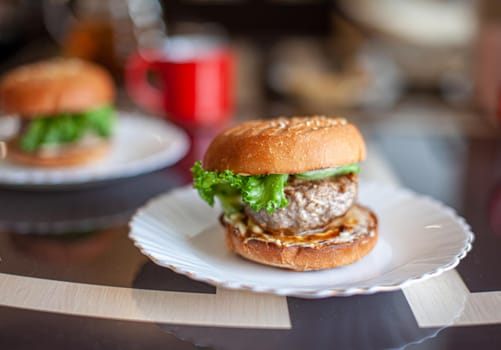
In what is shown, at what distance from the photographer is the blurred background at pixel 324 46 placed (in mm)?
2605

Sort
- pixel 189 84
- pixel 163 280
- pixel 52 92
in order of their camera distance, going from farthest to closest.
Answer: pixel 189 84
pixel 52 92
pixel 163 280

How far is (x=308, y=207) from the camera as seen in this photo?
1194mm

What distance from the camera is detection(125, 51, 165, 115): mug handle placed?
2334mm

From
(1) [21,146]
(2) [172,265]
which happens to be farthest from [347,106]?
(2) [172,265]

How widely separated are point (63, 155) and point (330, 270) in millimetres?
1001

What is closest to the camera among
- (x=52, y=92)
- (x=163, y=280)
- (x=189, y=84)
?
(x=163, y=280)

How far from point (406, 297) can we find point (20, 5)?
4362mm

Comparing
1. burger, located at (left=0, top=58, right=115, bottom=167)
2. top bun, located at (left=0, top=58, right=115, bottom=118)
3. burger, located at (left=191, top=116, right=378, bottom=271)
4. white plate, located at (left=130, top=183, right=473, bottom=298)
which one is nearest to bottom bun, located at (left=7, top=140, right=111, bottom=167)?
burger, located at (left=0, top=58, right=115, bottom=167)

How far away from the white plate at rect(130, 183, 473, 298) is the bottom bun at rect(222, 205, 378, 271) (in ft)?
0.09

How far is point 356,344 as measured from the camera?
0.93m

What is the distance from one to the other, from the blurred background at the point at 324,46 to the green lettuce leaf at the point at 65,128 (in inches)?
27.7

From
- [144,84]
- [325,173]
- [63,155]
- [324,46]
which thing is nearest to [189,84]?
[144,84]

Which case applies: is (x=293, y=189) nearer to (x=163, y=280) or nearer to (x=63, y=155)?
(x=163, y=280)

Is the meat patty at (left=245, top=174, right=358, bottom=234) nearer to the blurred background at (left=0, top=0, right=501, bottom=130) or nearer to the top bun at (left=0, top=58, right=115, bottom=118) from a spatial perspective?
the top bun at (left=0, top=58, right=115, bottom=118)
